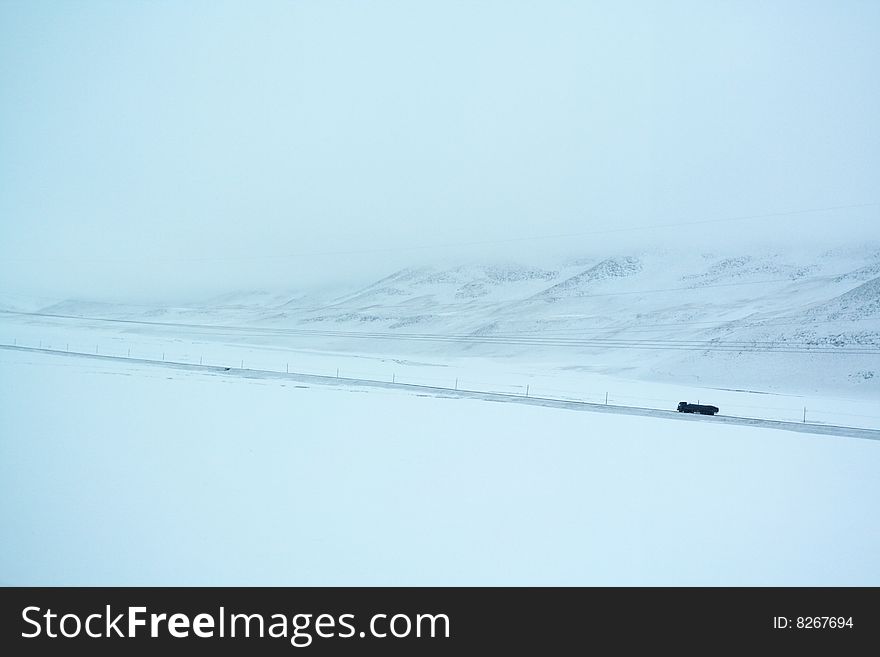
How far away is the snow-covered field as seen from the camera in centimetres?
1073

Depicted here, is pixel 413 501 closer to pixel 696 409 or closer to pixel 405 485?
pixel 405 485

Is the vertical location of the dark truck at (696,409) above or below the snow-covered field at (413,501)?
below

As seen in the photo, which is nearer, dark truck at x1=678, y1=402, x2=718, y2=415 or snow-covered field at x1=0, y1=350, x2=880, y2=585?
snow-covered field at x1=0, y1=350, x2=880, y2=585

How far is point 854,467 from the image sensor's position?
65.0ft

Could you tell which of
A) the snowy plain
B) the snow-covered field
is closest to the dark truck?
the snowy plain

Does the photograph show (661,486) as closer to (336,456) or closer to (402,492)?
(402,492)

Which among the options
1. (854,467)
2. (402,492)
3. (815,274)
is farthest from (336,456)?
(815,274)

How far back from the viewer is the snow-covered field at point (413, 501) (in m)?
10.7

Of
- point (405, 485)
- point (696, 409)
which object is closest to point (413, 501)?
point (405, 485)

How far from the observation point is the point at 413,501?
1431 centimetres


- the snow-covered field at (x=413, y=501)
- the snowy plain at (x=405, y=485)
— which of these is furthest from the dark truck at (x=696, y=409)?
the snow-covered field at (x=413, y=501)

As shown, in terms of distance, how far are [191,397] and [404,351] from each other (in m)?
53.4

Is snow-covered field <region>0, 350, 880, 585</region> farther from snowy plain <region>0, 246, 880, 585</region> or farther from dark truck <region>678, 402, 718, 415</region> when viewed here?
dark truck <region>678, 402, 718, 415</region>

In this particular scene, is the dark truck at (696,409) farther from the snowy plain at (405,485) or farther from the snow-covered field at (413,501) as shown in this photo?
the snow-covered field at (413,501)
